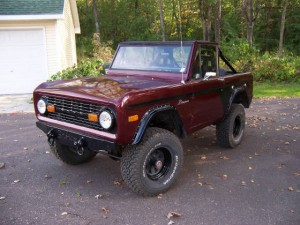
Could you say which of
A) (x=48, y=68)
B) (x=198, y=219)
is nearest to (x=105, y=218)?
(x=198, y=219)

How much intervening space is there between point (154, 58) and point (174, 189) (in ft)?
6.47

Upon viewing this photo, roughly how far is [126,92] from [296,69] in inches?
504

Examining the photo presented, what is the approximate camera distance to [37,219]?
366 cm

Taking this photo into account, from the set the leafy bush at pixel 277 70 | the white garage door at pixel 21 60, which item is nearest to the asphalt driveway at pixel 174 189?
the white garage door at pixel 21 60

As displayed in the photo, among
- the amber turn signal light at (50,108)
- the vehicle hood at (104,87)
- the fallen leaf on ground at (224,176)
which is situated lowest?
the fallen leaf on ground at (224,176)

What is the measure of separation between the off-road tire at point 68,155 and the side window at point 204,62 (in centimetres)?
197

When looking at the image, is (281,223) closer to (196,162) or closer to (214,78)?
(196,162)

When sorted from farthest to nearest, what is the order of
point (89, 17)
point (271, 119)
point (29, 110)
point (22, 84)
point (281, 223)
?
1. point (89, 17)
2. point (22, 84)
3. point (29, 110)
4. point (271, 119)
5. point (281, 223)

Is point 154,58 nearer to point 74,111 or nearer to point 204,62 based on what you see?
point 204,62

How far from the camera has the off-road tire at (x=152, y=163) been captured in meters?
3.96

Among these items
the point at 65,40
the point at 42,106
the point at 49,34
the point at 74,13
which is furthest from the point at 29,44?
the point at 42,106

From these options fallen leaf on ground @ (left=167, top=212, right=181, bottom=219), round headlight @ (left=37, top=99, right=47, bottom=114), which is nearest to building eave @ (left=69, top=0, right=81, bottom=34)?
round headlight @ (left=37, top=99, right=47, bottom=114)

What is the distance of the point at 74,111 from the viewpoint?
4.09 meters

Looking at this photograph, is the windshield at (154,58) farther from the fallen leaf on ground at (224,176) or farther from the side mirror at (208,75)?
the fallen leaf on ground at (224,176)
